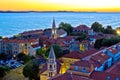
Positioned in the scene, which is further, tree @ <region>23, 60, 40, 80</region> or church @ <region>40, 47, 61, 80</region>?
tree @ <region>23, 60, 40, 80</region>

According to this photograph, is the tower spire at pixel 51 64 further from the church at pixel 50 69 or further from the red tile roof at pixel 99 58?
the red tile roof at pixel 99 58

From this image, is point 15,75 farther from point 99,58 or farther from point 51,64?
point 99,58

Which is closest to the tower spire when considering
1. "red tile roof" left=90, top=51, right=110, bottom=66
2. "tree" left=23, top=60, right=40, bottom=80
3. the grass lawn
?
"tree" left=23, top=60, right=40, bottom=80

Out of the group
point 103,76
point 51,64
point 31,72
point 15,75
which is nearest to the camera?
point 103,76

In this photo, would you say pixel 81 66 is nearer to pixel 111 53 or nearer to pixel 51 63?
pixel 51 63

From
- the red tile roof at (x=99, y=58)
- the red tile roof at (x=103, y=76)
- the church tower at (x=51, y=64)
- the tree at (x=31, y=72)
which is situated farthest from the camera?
the red tile roof at (x=99, y=58)

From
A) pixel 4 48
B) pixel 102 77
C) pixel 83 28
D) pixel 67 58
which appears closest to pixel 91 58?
pixel 67 58

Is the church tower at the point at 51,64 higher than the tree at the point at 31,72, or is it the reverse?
the church tower at the point at 51,64

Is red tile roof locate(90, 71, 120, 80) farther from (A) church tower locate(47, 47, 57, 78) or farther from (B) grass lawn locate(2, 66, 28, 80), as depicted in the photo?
(B) grass lawn locate(2, 66, 28, 80)

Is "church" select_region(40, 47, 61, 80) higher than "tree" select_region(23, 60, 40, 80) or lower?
higher

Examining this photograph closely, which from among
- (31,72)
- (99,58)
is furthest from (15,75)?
(99,58)

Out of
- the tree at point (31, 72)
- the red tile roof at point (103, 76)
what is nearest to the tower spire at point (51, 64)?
the red tile roof at point (103, 76)
